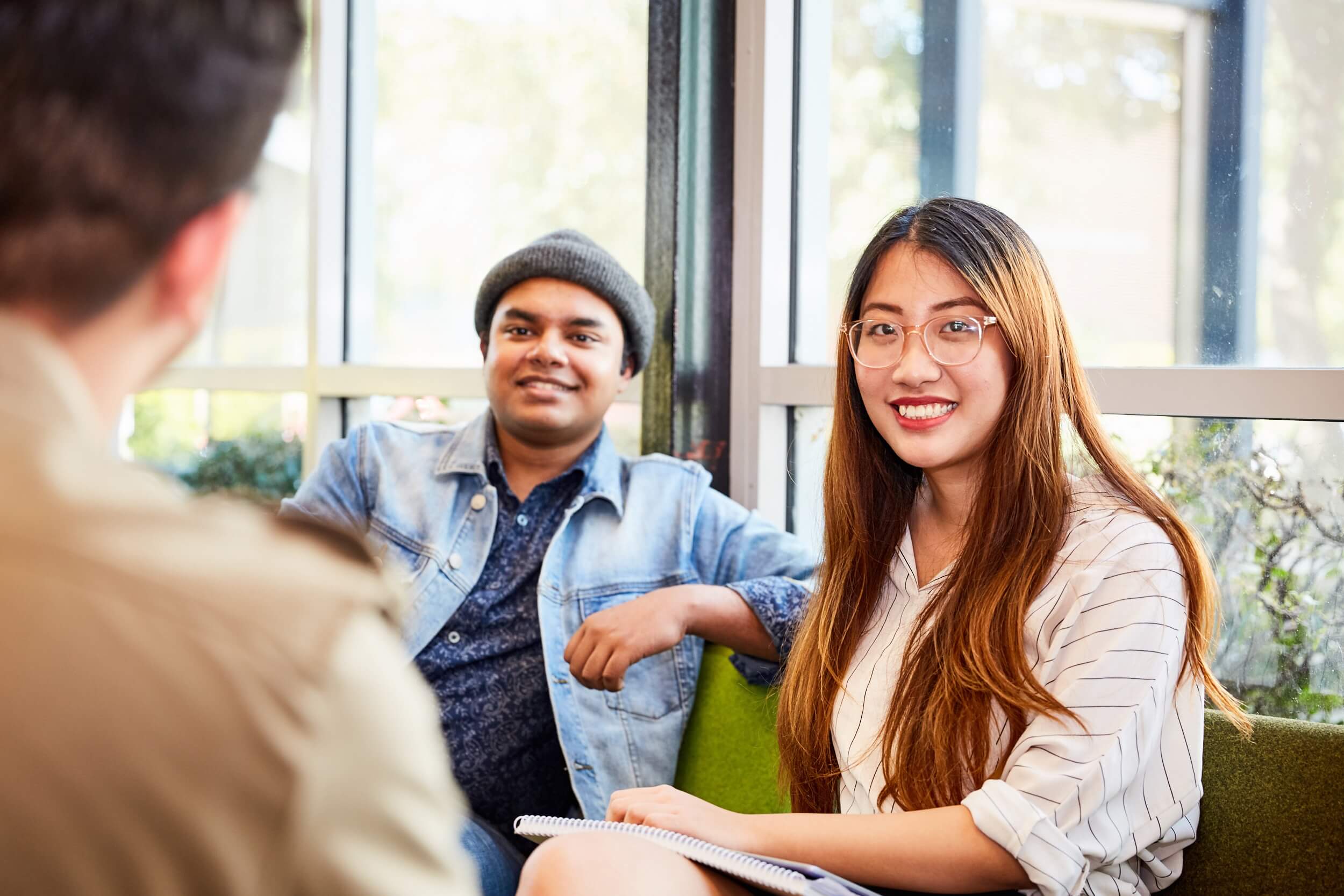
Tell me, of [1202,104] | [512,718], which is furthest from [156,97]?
[1202,104]

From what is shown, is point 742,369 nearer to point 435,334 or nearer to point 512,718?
point 512,718

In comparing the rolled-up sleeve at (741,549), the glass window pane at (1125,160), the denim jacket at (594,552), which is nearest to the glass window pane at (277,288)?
the denim jacket at (594,552)

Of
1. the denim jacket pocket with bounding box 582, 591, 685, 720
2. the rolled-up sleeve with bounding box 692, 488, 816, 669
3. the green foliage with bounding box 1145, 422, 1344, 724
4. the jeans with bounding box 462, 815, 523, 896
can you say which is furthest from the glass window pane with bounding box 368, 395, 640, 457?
the green foliage with bounding box 1145, 422, 1344, 724

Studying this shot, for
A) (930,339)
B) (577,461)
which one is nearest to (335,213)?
(577,461)

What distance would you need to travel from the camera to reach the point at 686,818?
4.72 ft

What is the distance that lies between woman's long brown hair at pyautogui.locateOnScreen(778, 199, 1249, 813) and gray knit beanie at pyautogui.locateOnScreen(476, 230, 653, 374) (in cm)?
75

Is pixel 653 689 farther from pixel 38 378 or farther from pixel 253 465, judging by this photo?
pixel 253 465

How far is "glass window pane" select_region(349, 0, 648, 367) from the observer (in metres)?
3.05

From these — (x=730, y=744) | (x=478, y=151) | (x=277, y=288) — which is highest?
(x=478, y=151)

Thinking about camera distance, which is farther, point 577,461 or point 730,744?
point 577,461

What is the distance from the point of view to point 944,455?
1.61 m

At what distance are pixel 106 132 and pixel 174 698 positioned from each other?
25cm

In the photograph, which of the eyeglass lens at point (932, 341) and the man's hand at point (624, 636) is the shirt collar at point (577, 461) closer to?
the man's hand at point (624, 636)

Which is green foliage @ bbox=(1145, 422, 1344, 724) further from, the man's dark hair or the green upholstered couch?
the man's dark hair
